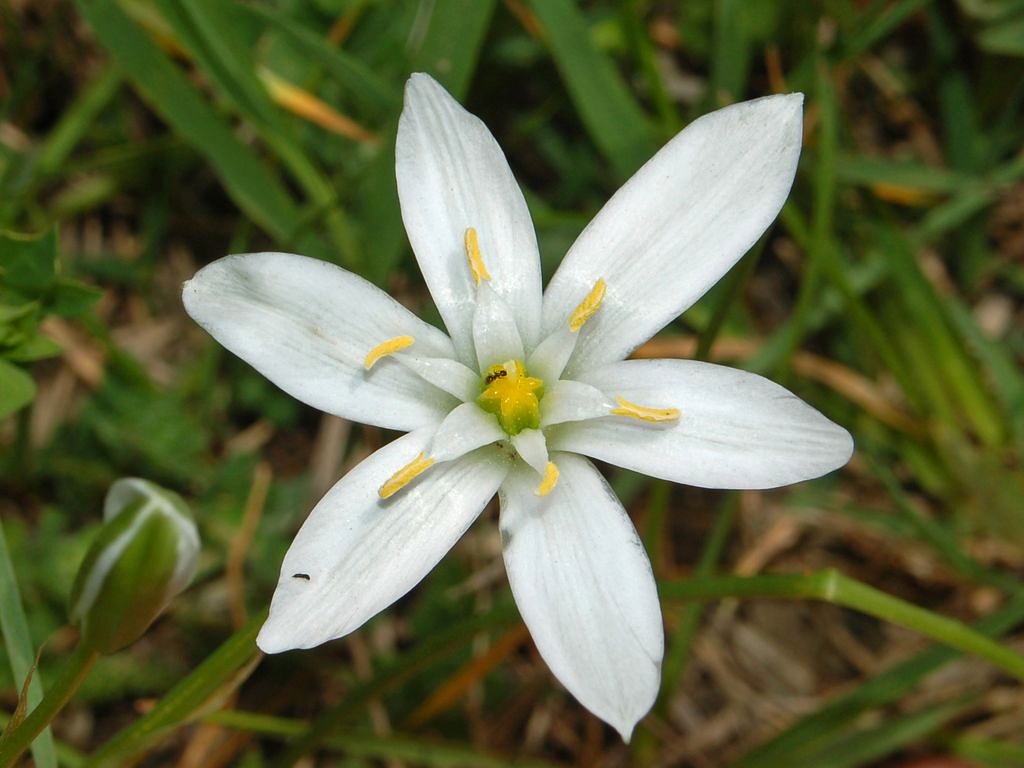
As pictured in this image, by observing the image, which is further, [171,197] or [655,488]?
[171,197]

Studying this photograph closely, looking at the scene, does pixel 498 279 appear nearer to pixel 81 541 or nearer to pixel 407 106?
pixel 407 106

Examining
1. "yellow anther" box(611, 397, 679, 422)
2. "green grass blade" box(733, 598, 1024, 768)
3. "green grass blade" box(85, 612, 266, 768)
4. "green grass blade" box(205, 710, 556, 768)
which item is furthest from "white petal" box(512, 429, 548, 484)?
"green grass blade" box(733, 598, 1024, 768)

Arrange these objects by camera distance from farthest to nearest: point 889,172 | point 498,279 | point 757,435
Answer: point 889,172 < point 498,279 < point 757,435

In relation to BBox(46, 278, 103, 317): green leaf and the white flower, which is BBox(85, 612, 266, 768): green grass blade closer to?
the white flower

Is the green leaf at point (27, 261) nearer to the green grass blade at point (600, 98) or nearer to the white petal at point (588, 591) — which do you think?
the white petal at point (588, 591)

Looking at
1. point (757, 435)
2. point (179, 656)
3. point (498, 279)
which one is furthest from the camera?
point (179, 656)

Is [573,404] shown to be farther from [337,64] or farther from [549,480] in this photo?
[337,64]

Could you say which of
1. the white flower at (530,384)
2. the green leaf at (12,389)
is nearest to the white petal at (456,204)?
the white flower at (530,384)

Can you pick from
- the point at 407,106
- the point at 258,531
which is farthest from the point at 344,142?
the point at 407,106
